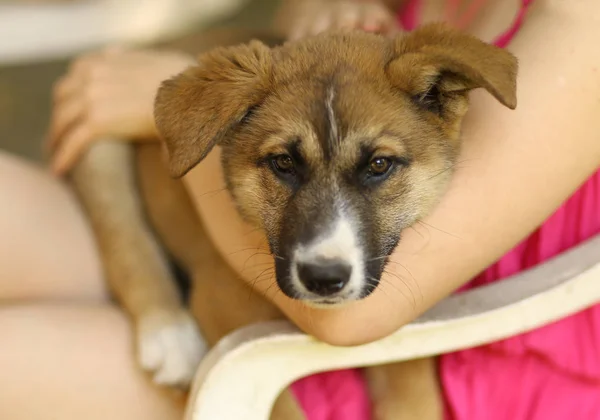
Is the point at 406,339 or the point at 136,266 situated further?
the point at 136,266

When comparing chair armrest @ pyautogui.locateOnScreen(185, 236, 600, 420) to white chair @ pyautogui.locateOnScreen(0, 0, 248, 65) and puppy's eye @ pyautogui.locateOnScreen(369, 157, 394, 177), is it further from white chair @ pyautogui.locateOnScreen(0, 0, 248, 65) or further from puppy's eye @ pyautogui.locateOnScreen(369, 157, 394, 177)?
white chair @ pyautogui.locateOnScreen(0, 0, 248, 65)

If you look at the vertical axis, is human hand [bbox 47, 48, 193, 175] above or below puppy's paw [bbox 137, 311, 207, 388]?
above

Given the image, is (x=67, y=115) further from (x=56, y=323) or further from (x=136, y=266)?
(x=56, y=323)

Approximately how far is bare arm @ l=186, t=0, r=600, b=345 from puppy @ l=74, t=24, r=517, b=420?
0.22ft

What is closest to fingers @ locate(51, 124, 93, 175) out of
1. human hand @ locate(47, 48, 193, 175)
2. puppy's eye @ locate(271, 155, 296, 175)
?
human hand @ locate(47, 48, 193, 175)

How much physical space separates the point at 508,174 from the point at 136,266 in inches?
45.1

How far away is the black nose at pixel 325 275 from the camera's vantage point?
4.60 ft

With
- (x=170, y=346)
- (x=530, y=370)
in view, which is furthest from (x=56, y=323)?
(x=530, y=370)

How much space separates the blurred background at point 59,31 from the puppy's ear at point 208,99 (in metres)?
2.30

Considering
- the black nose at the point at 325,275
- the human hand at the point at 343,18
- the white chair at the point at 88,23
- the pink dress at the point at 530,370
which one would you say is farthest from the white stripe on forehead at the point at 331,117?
the white chair at the point at 88,23

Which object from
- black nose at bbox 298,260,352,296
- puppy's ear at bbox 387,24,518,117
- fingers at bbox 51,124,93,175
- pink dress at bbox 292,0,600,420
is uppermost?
puppy's ear at bbox 387,24,518,117

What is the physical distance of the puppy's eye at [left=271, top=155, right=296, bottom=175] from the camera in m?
1.58

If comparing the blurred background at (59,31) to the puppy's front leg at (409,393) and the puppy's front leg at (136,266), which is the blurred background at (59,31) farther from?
the puppy's front leg at (409,393)

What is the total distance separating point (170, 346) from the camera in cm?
198
